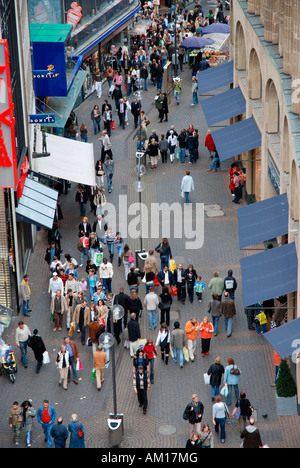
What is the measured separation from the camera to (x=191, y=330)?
26.5 metres

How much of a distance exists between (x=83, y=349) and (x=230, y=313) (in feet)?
13.9

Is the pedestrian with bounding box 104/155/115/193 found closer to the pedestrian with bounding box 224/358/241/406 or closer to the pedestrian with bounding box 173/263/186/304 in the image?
the pedestrian with bounding box 173/263/186/304

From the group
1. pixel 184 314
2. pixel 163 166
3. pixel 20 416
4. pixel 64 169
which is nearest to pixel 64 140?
pixel 64 169

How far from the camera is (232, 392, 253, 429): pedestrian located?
2355cm

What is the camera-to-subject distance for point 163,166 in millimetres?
41562

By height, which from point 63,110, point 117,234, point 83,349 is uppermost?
point 63,110

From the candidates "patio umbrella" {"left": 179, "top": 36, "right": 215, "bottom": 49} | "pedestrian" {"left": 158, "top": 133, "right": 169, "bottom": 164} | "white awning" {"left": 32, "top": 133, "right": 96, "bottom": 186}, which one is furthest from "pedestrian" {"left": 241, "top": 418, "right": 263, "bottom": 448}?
"patio umbrella" {"left": 179, "top": 36, "right": 215, "bottom": 49}

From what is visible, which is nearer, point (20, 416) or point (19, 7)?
point (20, 416)

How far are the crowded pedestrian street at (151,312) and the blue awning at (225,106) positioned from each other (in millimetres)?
1896

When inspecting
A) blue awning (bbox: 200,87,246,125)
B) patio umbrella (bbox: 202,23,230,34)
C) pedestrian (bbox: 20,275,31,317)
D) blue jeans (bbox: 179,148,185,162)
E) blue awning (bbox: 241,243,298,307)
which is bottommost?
pedestrian (bbox: 20,275,31,317)

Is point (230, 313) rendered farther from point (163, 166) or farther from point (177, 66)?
point (177, 66)

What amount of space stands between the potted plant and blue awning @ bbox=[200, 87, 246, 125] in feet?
52.2

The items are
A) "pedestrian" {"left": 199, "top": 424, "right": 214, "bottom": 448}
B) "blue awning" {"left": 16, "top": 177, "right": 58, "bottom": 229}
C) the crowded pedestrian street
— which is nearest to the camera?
"pedestrian" {"left": 199, "top": 424, "right": 214, "bottom": 448}

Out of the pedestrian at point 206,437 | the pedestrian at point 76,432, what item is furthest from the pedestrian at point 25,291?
the pedestrian at point 206,437
